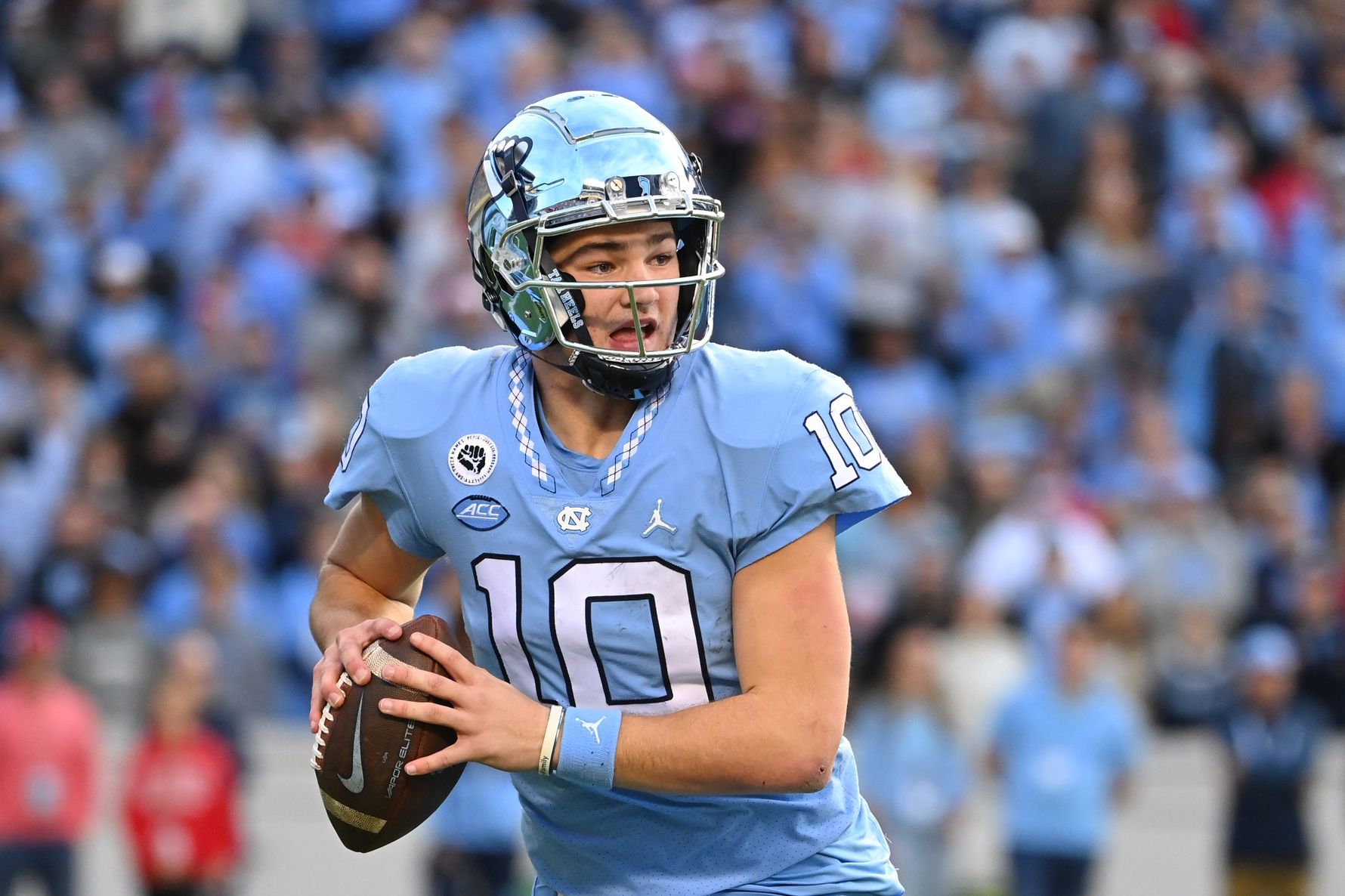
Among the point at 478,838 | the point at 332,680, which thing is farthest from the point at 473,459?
the point at 478,838

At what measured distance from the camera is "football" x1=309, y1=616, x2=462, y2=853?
125 inches

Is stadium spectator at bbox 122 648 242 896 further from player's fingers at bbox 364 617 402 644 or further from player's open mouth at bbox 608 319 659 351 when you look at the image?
player's open mouth at bbox 608 319 659 351

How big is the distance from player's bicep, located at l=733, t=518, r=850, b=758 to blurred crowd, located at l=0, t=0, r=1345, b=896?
5.10 meters

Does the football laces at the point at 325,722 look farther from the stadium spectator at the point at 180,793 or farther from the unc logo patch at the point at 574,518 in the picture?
the stadium spectator at the point at 180,793

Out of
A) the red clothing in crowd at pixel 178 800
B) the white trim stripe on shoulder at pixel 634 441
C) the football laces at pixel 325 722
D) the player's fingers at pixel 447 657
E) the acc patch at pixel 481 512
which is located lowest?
the red clothing in crowd at pixel 178 800

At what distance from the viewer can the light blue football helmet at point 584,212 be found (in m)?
3.27

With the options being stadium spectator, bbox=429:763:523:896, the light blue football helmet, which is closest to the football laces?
the light blue football helmet

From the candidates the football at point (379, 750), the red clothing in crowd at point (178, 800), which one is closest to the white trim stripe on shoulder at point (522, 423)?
the football at point (379, 750)

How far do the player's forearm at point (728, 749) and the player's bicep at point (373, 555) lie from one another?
2.04ft

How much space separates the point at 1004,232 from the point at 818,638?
733 cm

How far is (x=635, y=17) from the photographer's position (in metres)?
11.5

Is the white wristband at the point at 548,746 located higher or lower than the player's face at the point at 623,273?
lower

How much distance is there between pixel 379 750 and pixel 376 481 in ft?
1.54

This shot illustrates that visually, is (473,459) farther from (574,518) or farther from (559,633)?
(559,633)
